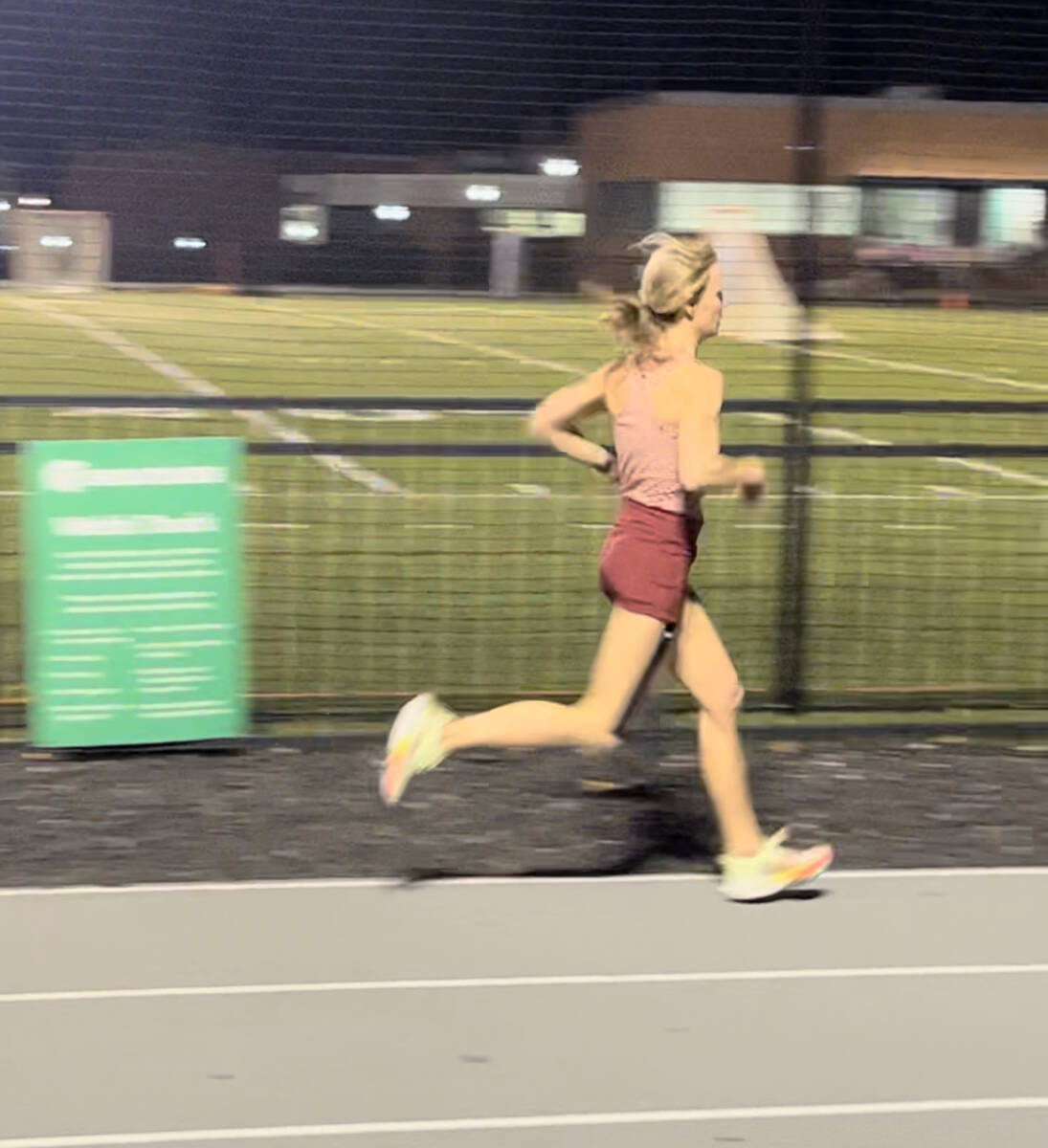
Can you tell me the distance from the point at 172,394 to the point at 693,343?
8.25 ft

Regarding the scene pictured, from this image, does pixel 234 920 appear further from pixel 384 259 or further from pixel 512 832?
pixel 384 259

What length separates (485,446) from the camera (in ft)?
27.0

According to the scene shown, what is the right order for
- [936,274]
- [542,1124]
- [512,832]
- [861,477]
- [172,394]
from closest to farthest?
[542,1124]
[512,832]
[172,394]
[936,274]
[861,477]

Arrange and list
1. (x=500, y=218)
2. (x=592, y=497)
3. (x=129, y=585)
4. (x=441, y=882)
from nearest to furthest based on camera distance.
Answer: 1. (x=441, y=882)
2. (x=129, y=585)
3. (x=500, y=218)
4. (x=592, y=497)

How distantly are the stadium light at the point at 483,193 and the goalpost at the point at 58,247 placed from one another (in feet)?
4.36

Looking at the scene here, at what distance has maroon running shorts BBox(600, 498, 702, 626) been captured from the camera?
6.06 m

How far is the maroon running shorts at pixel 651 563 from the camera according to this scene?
6.06 meters

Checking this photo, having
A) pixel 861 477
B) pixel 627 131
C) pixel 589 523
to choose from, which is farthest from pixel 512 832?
pixel 861 477

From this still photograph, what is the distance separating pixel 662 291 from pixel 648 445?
1.33ft

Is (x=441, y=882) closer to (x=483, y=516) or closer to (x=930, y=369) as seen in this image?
(x=483, y=516)

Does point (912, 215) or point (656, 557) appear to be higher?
point (912, 215)

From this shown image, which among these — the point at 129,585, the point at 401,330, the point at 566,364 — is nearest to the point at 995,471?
the point at 566,364

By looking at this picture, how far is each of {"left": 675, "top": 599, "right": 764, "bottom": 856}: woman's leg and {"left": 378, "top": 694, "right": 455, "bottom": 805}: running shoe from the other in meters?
0.70

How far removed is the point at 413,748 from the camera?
6.00 metres
